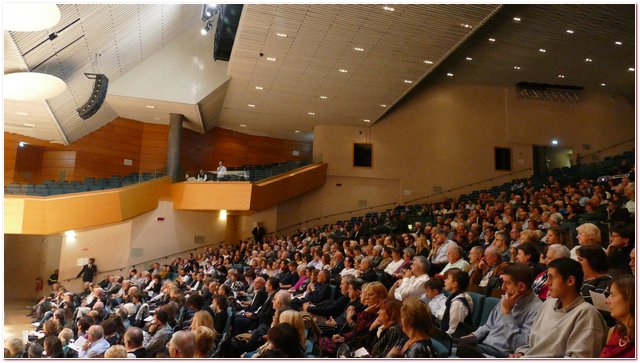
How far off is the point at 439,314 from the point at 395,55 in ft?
26.5

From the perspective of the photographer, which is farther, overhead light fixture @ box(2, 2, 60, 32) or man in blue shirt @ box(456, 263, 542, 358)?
overhead light fixture @ box(2, 2, 60, 32)

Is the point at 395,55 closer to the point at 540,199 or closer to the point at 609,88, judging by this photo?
the point at 540,199

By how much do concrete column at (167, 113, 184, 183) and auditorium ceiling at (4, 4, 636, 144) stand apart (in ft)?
1.42

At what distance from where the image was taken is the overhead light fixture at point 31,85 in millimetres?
7852

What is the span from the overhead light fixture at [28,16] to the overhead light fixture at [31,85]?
7.68 ft

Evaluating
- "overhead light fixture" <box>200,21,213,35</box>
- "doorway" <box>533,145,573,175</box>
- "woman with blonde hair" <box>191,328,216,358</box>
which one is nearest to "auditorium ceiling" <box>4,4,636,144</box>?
"overhead light fixture" <box>200,21,213,35</box>

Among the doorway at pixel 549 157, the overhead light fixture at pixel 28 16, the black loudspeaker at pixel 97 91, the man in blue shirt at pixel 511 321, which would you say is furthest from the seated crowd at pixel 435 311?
the doorway at pixel 549 157

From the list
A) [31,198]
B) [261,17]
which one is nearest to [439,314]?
[261,17]

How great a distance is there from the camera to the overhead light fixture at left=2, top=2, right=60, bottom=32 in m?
4.16

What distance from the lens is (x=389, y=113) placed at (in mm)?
16281

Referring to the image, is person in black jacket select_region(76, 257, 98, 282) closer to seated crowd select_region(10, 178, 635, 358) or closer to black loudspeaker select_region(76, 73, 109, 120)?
black loudspeaker select_region(76, 73, 109, 120)

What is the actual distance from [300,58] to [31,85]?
5.24 metres

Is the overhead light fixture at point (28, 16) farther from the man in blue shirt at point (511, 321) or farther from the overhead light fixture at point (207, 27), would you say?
the overhead light fixture at point (207, 27)

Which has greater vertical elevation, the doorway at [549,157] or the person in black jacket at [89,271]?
the doorway at [549,157]
